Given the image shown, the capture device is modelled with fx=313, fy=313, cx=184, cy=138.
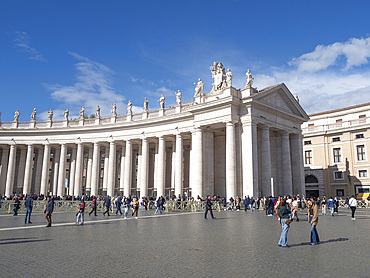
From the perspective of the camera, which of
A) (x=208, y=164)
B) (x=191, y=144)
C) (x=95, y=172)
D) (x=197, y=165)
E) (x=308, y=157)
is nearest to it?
(x=197, y=165)

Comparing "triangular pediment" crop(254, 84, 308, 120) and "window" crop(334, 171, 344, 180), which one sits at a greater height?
"triangular pediment" crop(254, 84, 308, 120)

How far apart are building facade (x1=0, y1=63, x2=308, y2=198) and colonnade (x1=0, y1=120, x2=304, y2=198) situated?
121 millimetres

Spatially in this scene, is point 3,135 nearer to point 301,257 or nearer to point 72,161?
point 72,161

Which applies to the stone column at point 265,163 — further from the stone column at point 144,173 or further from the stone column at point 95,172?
the stone column at point 95,172

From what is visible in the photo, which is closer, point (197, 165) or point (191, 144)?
point (197, 165)

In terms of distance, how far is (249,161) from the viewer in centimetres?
3653

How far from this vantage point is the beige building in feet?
168

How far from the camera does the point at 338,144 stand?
54.5 metres

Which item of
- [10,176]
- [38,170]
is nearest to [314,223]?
[10,176]

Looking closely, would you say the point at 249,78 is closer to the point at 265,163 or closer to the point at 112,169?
the point at 265,163

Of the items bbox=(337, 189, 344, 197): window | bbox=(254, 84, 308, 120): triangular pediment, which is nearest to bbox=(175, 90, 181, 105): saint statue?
bbox=(254, 84, 308, 120): triangular pediment

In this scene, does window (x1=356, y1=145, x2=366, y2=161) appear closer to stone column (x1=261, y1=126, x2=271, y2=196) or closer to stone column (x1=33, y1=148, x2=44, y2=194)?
stone column (x1=261, y1=126, x2=271, y2=196)

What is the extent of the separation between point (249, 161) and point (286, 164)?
9.92 meters

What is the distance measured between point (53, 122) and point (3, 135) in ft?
30.4
